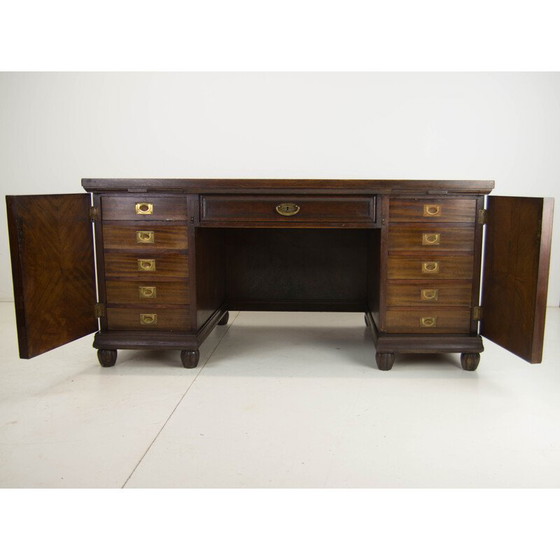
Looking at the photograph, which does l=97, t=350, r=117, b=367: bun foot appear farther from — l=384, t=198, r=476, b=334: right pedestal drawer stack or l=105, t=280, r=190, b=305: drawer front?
l=384, t=198, r=476, b=334: right pedestal drawer stack

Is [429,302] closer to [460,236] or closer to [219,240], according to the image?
[460,236]

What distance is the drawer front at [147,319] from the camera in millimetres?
2559

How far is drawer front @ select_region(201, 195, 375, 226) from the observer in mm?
2445

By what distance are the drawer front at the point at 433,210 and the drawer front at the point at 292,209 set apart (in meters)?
0.11

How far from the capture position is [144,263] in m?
2.53

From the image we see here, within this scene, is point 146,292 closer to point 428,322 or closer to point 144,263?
point 144,263

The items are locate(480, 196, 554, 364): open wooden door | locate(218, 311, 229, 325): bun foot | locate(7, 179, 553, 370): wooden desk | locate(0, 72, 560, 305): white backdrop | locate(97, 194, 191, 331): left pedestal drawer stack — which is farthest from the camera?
locate(0, 72, 560, 305): white backdrop

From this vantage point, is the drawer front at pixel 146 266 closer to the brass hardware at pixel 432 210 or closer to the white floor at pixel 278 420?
the white floor at pixel 278 420

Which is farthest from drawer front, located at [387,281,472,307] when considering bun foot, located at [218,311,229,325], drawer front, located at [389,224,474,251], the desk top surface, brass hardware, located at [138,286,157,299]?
bun foot, located at [218,311,229,325]

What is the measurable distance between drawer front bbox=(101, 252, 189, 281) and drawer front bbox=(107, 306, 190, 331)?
15cm

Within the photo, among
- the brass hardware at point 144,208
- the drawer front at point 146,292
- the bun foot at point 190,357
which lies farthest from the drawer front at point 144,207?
the bun foot at point 190,357

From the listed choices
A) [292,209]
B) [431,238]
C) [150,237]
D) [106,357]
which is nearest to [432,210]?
[431,238]

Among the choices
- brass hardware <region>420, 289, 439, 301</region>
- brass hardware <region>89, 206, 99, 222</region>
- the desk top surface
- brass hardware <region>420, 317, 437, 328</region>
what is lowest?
brass hardware <region>420, 317, 437, 328</region>

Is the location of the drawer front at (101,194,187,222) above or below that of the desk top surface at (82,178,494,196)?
below
